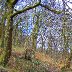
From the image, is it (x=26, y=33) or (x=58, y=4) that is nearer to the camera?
(x=58, y=4)

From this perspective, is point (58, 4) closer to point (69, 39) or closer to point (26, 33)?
point (69, 39)

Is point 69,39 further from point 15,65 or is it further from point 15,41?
point 15,41

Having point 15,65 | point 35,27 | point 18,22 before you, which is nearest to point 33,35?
point 35,27

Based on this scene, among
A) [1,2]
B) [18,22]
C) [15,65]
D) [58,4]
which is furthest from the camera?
[18,22]

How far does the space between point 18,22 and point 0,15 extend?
208 centimetres

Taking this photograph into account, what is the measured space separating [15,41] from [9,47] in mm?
19920

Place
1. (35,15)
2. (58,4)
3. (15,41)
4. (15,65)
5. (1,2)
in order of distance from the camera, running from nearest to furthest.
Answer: (58,4), (15,65), (1,2), (35,15), (15,41)

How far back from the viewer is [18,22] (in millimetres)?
28578

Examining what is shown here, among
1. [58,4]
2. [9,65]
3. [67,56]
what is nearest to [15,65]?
[9,65]

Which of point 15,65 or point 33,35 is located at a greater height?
point 33,35

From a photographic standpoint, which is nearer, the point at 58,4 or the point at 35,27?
the point at 58,4

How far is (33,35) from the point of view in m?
32.0

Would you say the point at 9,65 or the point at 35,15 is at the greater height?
the point at 35,15

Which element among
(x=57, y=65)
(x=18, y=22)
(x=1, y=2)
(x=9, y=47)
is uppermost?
(x=1, y=2)
